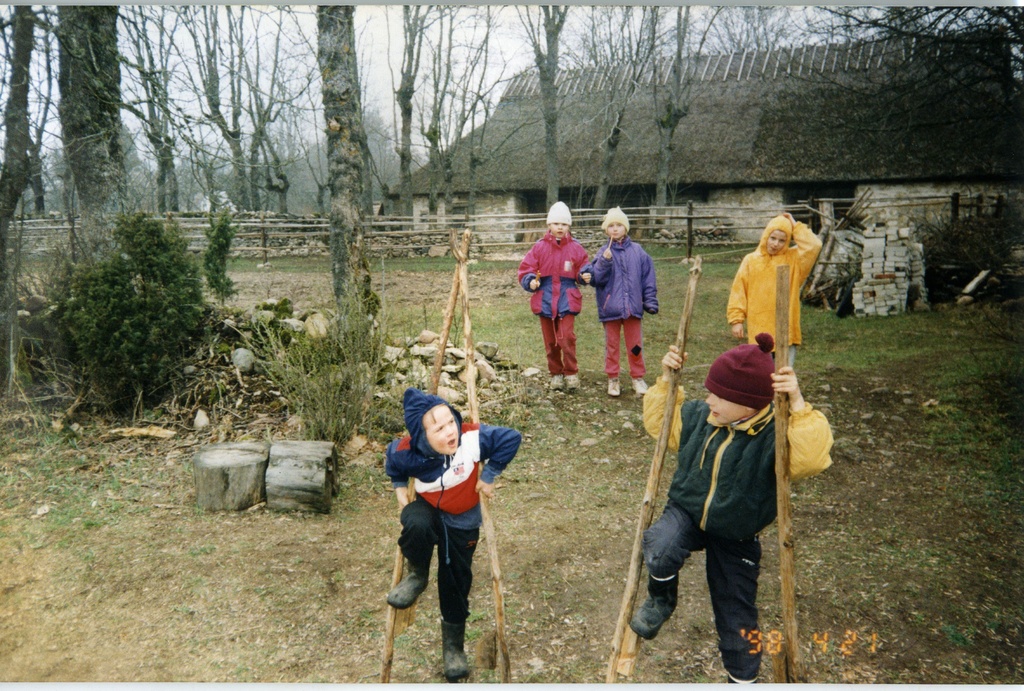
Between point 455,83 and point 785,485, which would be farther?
point 455,83

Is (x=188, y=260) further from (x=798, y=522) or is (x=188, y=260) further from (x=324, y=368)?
(x=798, y=522)

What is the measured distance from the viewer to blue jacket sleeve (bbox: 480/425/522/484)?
2287 millimetres

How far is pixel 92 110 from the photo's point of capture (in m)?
3.56

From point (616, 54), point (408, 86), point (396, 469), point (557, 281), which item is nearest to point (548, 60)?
point (616, 54)

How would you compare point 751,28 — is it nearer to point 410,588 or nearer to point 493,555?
point 493,555

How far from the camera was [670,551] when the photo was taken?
6.88 feet

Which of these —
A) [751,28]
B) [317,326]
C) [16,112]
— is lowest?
[317,326]

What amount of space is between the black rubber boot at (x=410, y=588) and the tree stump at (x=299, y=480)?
111 cm

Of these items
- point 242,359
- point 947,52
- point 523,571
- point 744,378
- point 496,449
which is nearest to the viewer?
point 744,378

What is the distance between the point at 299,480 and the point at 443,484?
129 cm

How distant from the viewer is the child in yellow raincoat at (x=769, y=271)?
9.71ft

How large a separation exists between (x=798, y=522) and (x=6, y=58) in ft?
13.4

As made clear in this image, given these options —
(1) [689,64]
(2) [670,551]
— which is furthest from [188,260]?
(2) [670,551]

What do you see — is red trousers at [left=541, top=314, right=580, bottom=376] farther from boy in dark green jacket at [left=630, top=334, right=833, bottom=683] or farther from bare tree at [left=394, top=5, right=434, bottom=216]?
boy in dark green jacket at [left=630, top=334, right=833, bottom=683]
